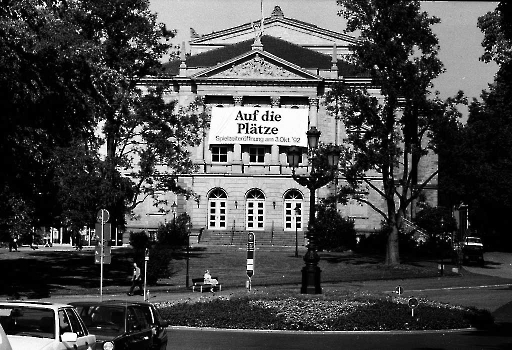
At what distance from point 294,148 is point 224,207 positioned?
48.0 meters

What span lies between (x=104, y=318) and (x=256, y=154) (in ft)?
217

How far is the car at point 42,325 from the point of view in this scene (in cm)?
1398

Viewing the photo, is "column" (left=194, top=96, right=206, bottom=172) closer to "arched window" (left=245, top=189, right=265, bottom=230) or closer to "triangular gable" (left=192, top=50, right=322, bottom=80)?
"triangular gable" (left=192, top=50, right=322, bottom=80)

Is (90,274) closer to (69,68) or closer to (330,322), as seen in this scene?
(69,68)

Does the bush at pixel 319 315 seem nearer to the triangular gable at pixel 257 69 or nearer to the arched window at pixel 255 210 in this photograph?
the arched window at pixel 255 210

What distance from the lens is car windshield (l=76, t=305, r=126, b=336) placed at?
57.5 feet

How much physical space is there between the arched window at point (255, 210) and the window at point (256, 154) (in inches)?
104

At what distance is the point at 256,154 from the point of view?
275ft

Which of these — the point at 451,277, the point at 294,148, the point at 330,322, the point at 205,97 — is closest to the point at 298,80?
the point at 205,97

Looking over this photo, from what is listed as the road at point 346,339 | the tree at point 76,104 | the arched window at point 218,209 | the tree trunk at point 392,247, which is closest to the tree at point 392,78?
the tree trunk at point 392,247

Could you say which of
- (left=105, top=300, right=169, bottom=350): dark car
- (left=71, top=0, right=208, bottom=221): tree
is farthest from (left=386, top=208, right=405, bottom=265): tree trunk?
(left=105, top=300, right=169, bottom=350): dark car


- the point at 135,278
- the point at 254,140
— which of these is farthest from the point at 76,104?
the point at 254,140

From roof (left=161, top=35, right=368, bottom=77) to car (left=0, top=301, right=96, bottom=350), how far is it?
7155cm

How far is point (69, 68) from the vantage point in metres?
35.6
